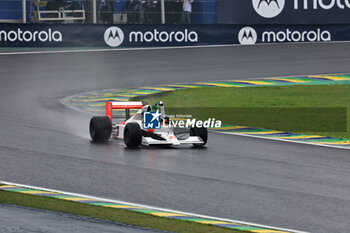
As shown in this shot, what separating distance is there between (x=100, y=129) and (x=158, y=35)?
16.7 meters

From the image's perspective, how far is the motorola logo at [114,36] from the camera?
2935 centimetres

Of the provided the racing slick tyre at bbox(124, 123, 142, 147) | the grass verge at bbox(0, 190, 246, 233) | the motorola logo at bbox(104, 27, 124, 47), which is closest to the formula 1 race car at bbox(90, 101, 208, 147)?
the racing slick tyre at bbox(124, 123, 142, 147)

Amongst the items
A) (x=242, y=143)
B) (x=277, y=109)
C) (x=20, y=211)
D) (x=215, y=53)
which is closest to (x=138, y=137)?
(x=242, y=143)

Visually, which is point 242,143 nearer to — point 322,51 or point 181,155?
point 181,155

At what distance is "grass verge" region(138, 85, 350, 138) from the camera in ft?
53.3

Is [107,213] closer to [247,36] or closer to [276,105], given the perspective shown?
[276,105]

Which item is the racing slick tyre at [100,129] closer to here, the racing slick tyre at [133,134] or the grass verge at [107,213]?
the racing slick tyre at [133,134]

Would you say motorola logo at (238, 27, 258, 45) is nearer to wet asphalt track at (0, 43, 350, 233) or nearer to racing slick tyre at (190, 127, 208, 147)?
wet asphalt track at (0, 43, 350, 233)

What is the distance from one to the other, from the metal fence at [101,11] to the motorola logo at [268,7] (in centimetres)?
235

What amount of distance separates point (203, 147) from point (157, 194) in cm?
372

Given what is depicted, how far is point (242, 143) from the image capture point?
13906 mm

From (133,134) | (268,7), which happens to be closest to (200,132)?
(133,134)

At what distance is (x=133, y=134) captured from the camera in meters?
13.0

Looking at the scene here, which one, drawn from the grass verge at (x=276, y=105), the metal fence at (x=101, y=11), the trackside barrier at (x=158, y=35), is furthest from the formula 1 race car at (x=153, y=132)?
the metal fence at (x=101, y=11)
